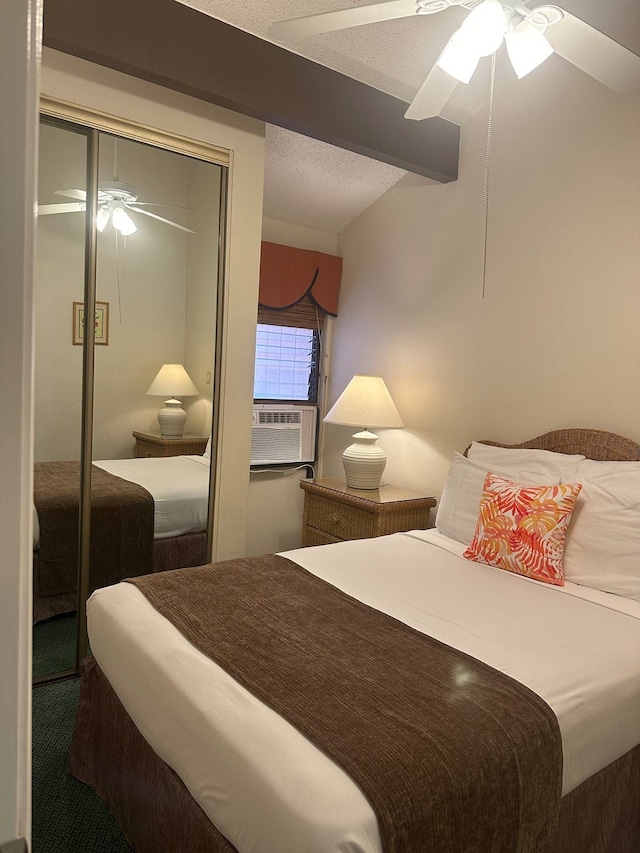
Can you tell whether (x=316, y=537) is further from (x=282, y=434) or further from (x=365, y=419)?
(x=282, y=434)

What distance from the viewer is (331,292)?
4246 millimetres

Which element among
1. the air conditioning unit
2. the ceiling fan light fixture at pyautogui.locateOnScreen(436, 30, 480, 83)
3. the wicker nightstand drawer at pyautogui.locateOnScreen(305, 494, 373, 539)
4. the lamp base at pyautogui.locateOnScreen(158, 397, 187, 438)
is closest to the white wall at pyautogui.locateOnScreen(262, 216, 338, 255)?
the air conditioning unit

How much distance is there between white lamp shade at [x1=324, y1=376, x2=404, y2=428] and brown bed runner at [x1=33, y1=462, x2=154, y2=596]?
120 centimetres

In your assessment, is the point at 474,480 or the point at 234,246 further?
the point at 234,246

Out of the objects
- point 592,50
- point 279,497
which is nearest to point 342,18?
point 592,50

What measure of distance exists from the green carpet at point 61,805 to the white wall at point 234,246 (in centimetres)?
107

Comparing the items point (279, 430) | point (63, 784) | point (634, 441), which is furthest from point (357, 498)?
point (63, 784)

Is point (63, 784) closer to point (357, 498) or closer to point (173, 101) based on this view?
point (357, 498)

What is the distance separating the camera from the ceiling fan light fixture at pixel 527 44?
1853 mm

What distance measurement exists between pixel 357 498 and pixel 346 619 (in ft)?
4.88

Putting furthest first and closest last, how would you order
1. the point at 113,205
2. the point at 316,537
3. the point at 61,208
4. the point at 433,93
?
the point at 316,537 → the point at 113,205 → the point at 61,208 → the point at 433,93

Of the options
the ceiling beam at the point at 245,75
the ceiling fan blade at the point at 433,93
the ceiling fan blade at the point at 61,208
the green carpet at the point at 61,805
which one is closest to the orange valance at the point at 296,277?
the ceiling beam at the point at 245,75

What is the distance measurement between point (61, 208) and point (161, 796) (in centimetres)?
213

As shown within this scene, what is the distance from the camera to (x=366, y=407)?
3.55 metres
